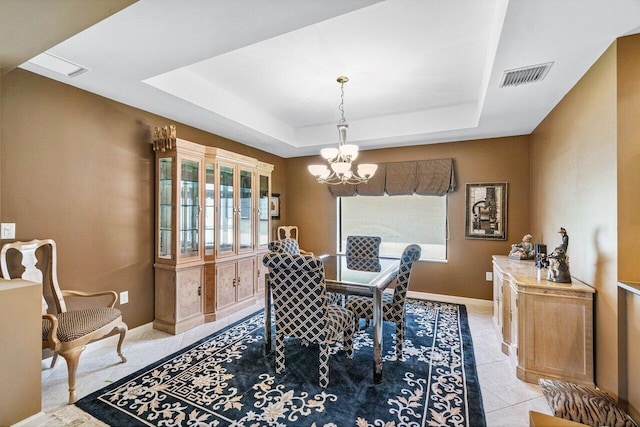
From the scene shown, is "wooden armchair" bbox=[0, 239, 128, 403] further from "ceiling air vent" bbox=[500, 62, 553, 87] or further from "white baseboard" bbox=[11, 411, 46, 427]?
"ceiling air vent" bbox=[500, 62, 553, 87]

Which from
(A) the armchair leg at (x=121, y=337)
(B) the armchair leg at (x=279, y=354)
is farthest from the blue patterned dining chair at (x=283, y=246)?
(A) the armchair leg at (x=121, y=337)

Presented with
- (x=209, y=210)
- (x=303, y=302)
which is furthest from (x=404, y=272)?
(x=209, y=210)

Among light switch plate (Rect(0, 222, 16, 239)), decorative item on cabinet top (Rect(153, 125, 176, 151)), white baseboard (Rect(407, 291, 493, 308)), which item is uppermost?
decorative item on cabinet top (Rect(153, 125, 176, 151))

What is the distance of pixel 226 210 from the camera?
387 centimetres

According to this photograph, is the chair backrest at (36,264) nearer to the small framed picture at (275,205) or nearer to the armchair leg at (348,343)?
the armchair leg at (348,343)

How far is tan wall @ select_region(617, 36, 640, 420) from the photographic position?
1.82m

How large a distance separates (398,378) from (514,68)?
2.61m

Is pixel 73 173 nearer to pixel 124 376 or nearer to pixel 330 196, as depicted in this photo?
pixel 124 376

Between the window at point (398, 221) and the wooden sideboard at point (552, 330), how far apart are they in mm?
2155

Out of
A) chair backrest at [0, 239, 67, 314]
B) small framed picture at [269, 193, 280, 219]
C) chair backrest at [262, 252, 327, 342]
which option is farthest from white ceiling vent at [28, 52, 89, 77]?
small framed picture at [269, 193, 280, 219]

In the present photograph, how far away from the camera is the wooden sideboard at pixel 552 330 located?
83.8 inches

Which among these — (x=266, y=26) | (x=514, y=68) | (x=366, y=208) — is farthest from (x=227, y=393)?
(x=366, y=208)

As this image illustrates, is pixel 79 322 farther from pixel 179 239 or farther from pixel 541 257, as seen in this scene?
pixel 541 257

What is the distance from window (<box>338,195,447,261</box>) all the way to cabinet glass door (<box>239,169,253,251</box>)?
1.75 m
